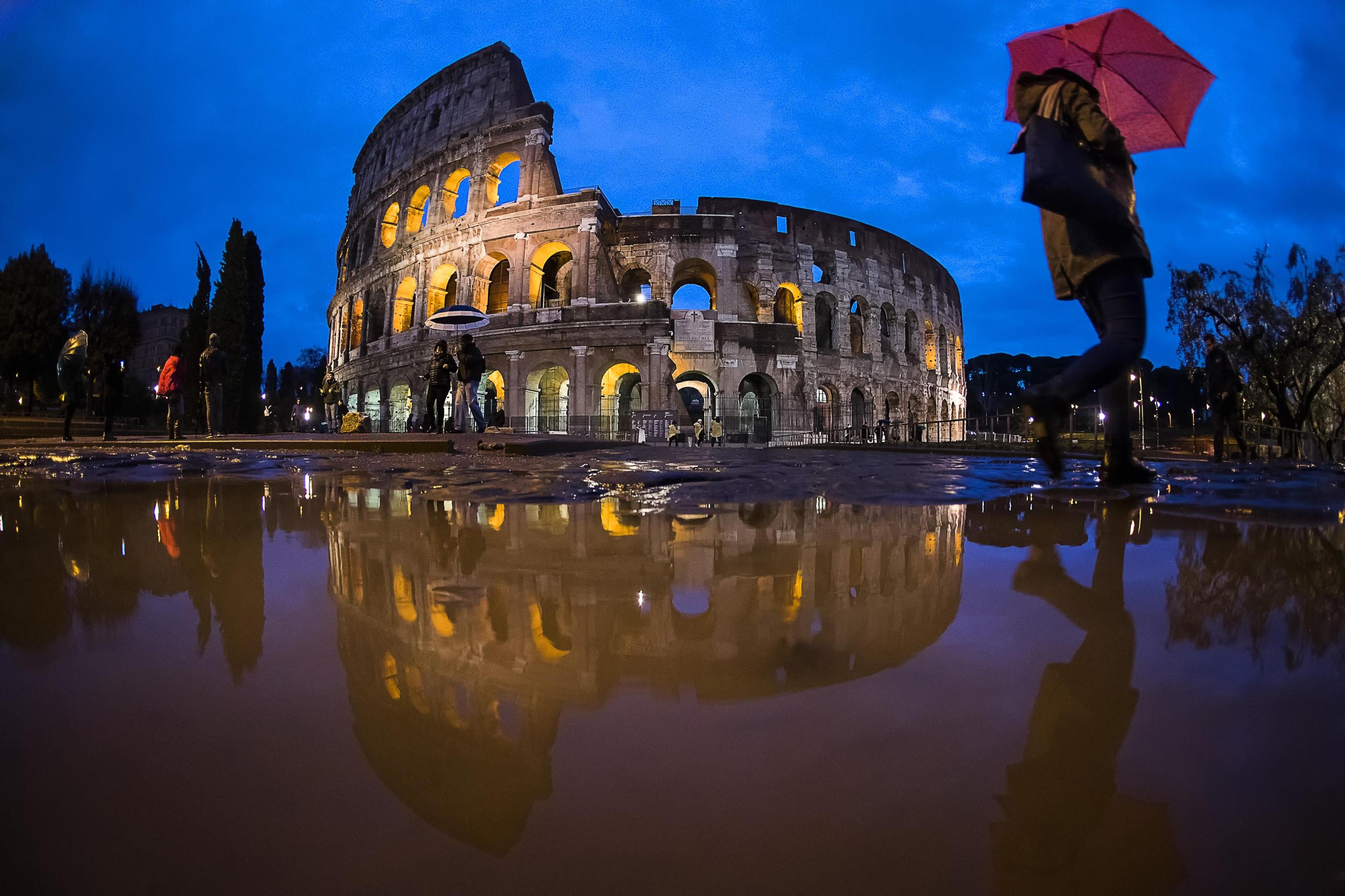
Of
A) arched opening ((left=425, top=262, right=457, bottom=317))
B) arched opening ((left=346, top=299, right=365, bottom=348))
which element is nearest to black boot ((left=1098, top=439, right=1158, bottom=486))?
arched opening ((left=425, top=262, right=457, bottom=317))

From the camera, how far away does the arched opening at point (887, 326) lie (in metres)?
26.3

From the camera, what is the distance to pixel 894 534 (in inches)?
70.5

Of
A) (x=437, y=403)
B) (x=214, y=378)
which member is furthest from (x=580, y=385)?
(x=214, y=378)

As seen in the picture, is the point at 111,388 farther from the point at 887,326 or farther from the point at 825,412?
the point at 887,326

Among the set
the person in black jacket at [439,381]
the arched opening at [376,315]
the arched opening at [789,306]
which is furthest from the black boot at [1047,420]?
the arched opening at [376,315]

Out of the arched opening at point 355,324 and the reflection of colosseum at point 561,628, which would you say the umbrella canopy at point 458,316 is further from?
the reflection of colosseum at point 561,628

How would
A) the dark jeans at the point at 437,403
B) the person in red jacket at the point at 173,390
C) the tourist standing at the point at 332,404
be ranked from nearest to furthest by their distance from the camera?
the person in red jacket at the point at 173,390, the dark jeans at the point at 437,403, the tourist standing at the point at 332,404

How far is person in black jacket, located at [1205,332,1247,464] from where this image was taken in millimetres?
7969

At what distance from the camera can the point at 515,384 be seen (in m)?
19.9

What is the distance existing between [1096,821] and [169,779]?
0.75 m

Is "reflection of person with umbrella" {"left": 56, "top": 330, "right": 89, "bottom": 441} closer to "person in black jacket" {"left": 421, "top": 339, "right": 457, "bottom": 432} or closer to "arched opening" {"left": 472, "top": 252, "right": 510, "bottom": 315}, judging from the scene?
"person in black jacket" {"left": 421, "top": 339, "right": 457, "bottom": 432}

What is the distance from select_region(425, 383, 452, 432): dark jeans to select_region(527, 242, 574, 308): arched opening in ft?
25.6

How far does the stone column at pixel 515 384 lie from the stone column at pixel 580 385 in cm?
191

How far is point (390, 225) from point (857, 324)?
20802 mm
